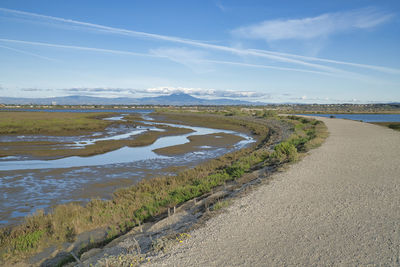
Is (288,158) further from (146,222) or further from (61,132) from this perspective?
(61,132)

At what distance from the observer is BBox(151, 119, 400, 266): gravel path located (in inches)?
199

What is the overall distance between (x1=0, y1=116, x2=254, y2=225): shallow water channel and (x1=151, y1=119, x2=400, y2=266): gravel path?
6776 millimetres

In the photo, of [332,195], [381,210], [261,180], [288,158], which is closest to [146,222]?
[261,180]

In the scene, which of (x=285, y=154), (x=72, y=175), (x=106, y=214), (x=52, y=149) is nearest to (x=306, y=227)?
(x=106, y=214)

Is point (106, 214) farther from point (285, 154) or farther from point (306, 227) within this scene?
point (285, 154)

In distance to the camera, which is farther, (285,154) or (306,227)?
(285,154)

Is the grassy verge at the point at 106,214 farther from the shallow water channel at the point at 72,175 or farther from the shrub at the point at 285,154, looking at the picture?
the shrub at the point at 285,154

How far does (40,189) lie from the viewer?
12.4 metres

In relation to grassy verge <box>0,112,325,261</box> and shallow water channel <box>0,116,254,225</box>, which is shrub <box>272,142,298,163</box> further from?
shallow water channel <box>0,116,254,225</box>

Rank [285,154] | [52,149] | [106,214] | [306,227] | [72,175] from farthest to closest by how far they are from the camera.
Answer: [52,149]
[285,154]
[72,175]
[106,214]
[306,227]

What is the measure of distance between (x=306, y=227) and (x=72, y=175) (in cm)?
1232

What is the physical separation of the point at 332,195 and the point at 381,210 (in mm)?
1487

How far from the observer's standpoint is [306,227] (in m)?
6.30

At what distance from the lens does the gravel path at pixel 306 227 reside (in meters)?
5.07
